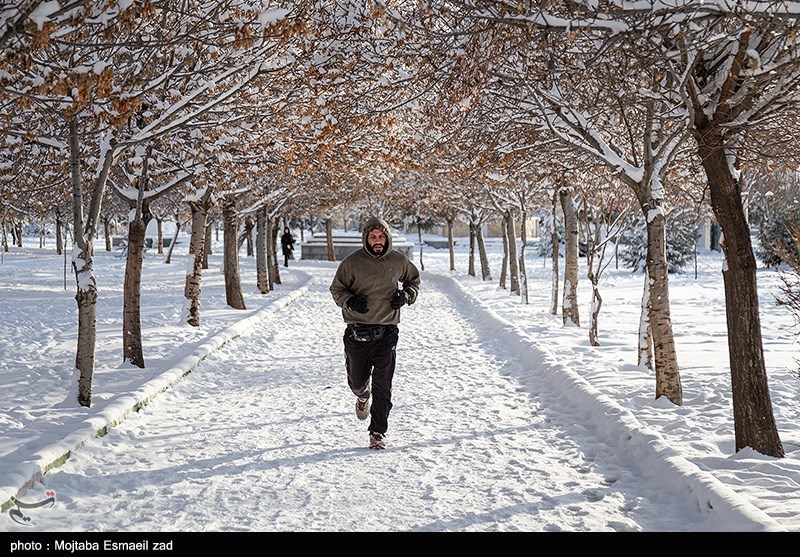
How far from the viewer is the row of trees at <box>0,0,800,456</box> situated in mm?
5855

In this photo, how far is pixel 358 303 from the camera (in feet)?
22.2

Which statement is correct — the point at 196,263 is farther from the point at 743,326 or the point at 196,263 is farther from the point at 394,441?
the point at 743,326

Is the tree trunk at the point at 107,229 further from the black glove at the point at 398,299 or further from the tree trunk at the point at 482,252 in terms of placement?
the black glove at the point at 398,299

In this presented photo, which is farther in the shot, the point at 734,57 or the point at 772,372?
the point at 772,372

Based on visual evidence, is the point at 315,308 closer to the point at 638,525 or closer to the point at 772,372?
the point at 772,372

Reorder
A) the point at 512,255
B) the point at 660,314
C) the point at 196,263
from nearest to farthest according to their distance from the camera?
the point at 660,314 < the point at 196,263 < the point at 512,255

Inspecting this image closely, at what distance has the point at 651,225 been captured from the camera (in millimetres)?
9344

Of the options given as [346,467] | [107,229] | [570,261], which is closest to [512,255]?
[570,261]

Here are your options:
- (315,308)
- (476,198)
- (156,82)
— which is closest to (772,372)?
(156,82)

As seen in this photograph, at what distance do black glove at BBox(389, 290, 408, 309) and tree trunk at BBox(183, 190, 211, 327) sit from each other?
919 cm

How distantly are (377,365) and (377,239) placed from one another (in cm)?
113

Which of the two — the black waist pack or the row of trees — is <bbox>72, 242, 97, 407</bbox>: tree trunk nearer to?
the row of trees

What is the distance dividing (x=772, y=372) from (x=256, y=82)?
8.52m

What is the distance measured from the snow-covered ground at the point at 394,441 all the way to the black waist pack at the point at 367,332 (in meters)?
0.97
